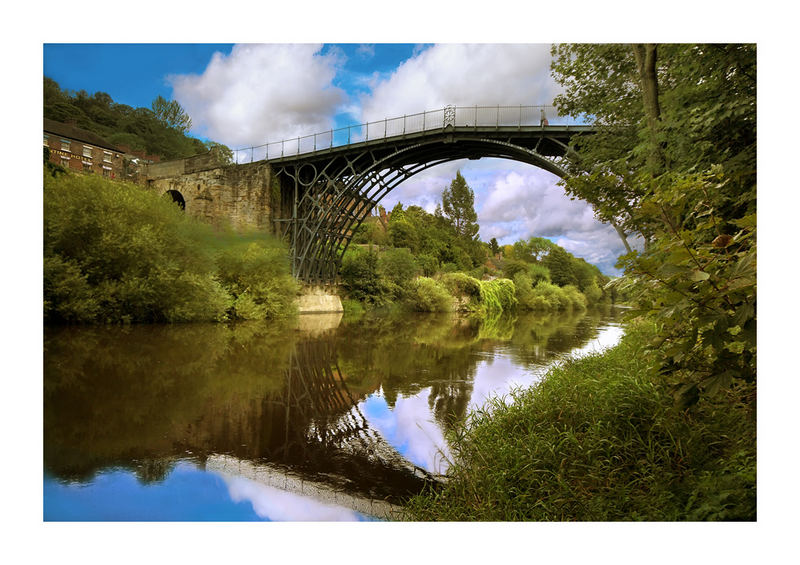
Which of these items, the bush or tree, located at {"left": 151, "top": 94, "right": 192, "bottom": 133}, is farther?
the bush

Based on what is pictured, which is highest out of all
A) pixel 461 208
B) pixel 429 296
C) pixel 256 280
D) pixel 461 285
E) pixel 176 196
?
pixel 461 208

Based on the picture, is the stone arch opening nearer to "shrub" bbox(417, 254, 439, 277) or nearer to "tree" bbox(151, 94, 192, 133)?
"tree" bbox(151, 94, 192, 133)

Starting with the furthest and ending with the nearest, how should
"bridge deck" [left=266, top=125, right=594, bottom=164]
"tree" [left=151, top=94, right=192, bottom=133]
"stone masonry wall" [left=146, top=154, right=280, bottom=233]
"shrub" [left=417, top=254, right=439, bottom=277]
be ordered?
"shrub" [left=417, top=254, right=439, bottom=277]
"bridge deck" [left=266, top=125, right=594, bottom=164]
"stone masonry wall" [left=146, top=154, right=280, bottom=233]
"tree" [left=151, top=94, right=192, bottom=133]

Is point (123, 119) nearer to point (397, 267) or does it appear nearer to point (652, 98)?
point (652, 98)

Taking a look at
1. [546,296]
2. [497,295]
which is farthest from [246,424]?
[497,295]

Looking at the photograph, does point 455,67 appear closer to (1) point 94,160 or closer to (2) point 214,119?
(2) point 214,119

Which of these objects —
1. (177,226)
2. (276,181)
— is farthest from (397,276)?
(177,226)

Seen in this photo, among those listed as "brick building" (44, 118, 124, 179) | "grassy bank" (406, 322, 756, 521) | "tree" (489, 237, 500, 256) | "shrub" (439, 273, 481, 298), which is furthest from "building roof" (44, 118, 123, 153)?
"tree" (489, 237, 500, 256)
